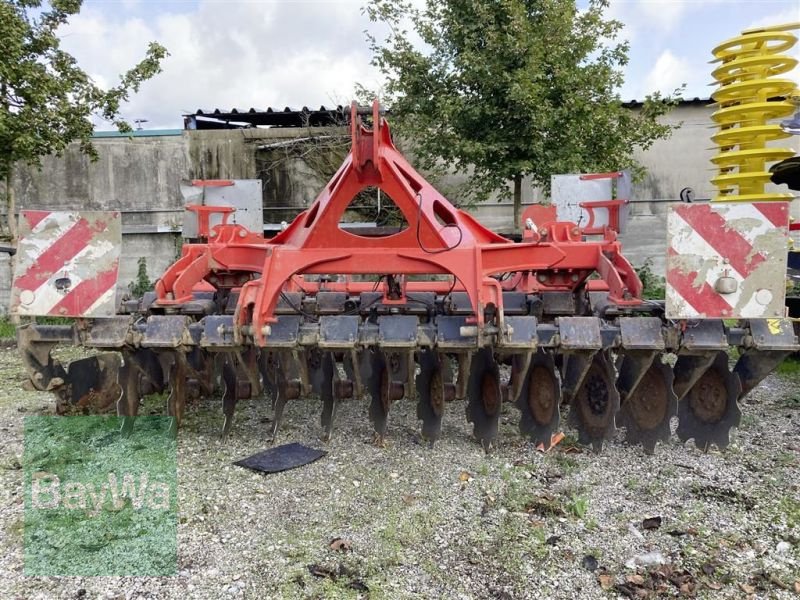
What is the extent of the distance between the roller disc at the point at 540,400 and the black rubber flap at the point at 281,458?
1.18 m

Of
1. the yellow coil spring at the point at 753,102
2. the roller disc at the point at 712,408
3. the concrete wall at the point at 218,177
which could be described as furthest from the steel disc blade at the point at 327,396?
the concrete wall at the point at 218,177

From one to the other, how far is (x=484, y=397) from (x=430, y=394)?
31 cm

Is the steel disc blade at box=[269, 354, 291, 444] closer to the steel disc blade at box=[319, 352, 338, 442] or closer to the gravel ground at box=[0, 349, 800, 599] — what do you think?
the gravel ground at box=[0, 349, 800, 599]

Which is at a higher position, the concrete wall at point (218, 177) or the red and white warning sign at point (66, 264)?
the concrete wall at point (218, 177)

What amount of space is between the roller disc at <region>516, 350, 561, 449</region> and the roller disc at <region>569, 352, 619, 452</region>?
0.16 metres

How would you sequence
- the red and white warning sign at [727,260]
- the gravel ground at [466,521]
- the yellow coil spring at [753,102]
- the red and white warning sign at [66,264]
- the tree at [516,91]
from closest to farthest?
the gravel ground at [466,521]
the red and white warning sign at [727,260]
the red and white warning sign at [66,264]
the yellow coil spring at [753,102]
the tree at [516,91]

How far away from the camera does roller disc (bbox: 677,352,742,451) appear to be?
330 centimetres

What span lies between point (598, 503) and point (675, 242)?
4.40 ft

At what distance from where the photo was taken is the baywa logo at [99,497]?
2330 mm

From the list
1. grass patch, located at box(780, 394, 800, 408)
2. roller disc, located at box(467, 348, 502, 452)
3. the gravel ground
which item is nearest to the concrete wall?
grass patch, located at box(780, 394, 800, 408)

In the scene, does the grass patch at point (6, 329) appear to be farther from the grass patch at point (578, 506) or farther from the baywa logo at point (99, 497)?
the grass patch at point (578, 506)

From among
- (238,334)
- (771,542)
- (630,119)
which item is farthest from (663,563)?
(630,119)

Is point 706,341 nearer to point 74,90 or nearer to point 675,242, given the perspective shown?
point 675,242

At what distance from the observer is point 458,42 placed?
766 cm
